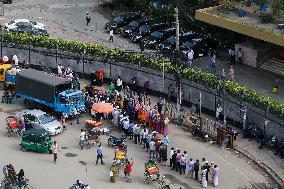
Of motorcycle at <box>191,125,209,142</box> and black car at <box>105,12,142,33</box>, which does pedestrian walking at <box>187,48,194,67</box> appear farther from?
motorcycle at <box>191,125,209,142</box>

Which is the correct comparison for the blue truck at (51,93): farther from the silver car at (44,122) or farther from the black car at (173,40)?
the black car at (173,40)

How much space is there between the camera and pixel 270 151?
161ft

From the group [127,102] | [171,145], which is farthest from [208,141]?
[127,102]

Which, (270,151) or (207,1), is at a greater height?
(207,1)

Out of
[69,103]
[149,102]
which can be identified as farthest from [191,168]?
[69,103]

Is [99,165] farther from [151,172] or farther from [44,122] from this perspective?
[44,122]

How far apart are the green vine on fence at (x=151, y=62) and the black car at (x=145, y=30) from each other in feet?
28.3

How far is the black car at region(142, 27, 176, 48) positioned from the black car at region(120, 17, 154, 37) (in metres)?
2.55

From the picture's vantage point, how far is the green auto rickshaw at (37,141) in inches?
1892

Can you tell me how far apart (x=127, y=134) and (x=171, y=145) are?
3246 mm

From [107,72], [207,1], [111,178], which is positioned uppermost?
[207,1]

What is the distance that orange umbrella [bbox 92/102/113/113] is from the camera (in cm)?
5147

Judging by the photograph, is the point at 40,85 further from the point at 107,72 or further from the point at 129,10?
the point at 129,10

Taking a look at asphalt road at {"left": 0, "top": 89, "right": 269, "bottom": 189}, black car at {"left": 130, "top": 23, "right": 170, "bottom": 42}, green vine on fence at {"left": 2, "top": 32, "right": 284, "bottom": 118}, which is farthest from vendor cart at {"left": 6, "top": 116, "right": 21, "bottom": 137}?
black car at {"left": 130, "top": 23, "right": 170, "bottom": 42}
